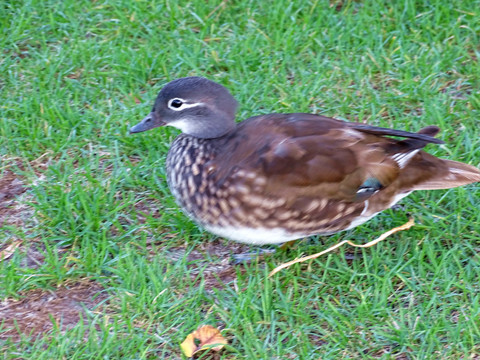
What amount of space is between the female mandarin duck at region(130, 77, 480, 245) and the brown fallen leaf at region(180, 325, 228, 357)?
0.46m

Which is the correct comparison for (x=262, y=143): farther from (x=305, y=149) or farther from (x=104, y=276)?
(x=104, y=276)

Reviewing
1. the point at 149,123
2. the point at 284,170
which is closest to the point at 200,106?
the point at 149,123

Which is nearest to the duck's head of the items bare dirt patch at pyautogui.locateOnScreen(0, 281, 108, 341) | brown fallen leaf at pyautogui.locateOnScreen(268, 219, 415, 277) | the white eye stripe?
the white eye stripe

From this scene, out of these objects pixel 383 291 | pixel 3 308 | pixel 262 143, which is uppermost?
pixel 262 143

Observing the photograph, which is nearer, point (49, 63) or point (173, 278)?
point (173, 278)

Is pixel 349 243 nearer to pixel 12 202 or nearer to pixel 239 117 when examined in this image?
pixel 239 117

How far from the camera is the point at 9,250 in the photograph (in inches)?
138

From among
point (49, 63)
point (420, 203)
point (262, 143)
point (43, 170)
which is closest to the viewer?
point (262, 143)

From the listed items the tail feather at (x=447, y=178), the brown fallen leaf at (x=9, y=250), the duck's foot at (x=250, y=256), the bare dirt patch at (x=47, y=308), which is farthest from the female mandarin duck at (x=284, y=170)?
the brown fallen leaf at (x=9, y=250)

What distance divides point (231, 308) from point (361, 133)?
0.98m

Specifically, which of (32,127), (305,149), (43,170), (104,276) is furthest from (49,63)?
(305,149)

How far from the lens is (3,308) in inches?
126

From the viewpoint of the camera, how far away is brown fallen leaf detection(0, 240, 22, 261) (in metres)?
3.46

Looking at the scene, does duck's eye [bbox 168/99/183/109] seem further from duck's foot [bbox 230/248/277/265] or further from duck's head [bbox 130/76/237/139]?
duck's foot [bbox 230/248/277/265]
